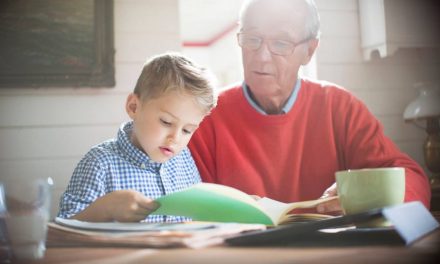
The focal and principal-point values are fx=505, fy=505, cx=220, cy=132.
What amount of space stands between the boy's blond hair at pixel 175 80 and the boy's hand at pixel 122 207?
1.60ft

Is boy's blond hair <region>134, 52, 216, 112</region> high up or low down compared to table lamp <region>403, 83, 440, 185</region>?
up

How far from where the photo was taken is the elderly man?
155 centimetres

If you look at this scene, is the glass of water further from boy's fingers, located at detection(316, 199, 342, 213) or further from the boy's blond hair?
the boy's blond hair

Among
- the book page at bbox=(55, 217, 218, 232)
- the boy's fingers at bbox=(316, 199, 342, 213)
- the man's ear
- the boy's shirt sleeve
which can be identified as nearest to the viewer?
the book page at bbox=(55, 217, 218, 232)

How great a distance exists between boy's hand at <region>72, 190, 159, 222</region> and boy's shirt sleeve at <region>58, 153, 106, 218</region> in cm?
28

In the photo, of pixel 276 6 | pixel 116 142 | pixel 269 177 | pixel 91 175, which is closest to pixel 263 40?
pixel 276 6

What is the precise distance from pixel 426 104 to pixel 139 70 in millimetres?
1303

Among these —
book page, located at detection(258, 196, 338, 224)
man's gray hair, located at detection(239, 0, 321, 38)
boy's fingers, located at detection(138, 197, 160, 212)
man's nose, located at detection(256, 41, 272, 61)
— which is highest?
man's gray hair, located at detection(239, 0, 321, 38)

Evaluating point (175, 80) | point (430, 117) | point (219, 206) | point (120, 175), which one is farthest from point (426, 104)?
point (219, 206)

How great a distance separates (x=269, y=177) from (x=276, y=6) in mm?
535

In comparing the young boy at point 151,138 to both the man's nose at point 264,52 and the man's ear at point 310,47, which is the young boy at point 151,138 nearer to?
the man's nose at point 264,52

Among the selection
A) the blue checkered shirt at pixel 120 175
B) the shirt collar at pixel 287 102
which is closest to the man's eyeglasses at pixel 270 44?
the shirt collar at pixel 287 102

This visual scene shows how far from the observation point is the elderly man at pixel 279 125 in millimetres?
1555

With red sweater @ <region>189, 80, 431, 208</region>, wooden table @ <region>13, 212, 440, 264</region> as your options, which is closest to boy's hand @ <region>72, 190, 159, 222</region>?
wooden table @ <region>13, 212, 440, 264</region>
